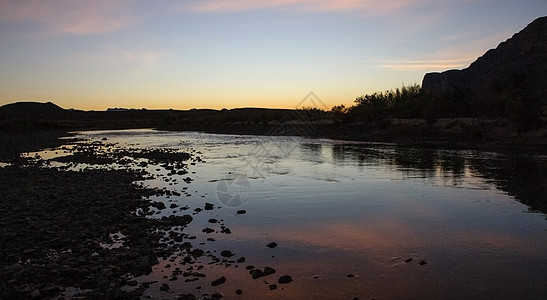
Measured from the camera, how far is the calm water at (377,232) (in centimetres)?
824

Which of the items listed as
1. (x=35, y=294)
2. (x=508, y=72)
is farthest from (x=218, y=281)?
(x=508, y=72)

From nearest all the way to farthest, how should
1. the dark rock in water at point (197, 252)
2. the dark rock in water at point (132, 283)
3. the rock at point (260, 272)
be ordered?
the dark rock in water at point (132, 283)
the rock at point (260, 272)
the dark rock in water at point (197, 252)

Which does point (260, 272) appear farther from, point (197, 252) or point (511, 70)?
point (511, 70)

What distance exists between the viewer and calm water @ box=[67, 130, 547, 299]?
27.0 ft

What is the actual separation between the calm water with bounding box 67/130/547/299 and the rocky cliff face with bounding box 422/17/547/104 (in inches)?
1955

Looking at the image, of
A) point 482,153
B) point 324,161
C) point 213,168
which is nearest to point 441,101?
point 482,153

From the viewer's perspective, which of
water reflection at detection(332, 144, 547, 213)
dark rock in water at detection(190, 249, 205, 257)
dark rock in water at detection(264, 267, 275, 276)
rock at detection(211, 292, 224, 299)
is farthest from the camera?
water reflection at detection(332, 144, 547, 213)

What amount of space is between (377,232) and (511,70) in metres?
103

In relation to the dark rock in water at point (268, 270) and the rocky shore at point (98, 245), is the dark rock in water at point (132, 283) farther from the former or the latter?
the dark rock in water at point (268, 270)

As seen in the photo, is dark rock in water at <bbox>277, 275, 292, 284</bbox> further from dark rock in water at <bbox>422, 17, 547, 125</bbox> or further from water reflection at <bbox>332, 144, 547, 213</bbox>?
dark rock in water at <bbox>422, 17, 547, 125</bbox>

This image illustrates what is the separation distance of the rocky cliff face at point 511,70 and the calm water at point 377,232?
49662mm

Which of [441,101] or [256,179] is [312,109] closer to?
[441,101]

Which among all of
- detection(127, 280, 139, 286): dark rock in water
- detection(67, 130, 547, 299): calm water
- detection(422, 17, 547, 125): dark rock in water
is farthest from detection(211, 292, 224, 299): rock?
detection(422, 17, 547, 125): dark rock in water

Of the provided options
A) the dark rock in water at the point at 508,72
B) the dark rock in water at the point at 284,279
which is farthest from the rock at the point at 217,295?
the dark rock in water at the point at 508,72
